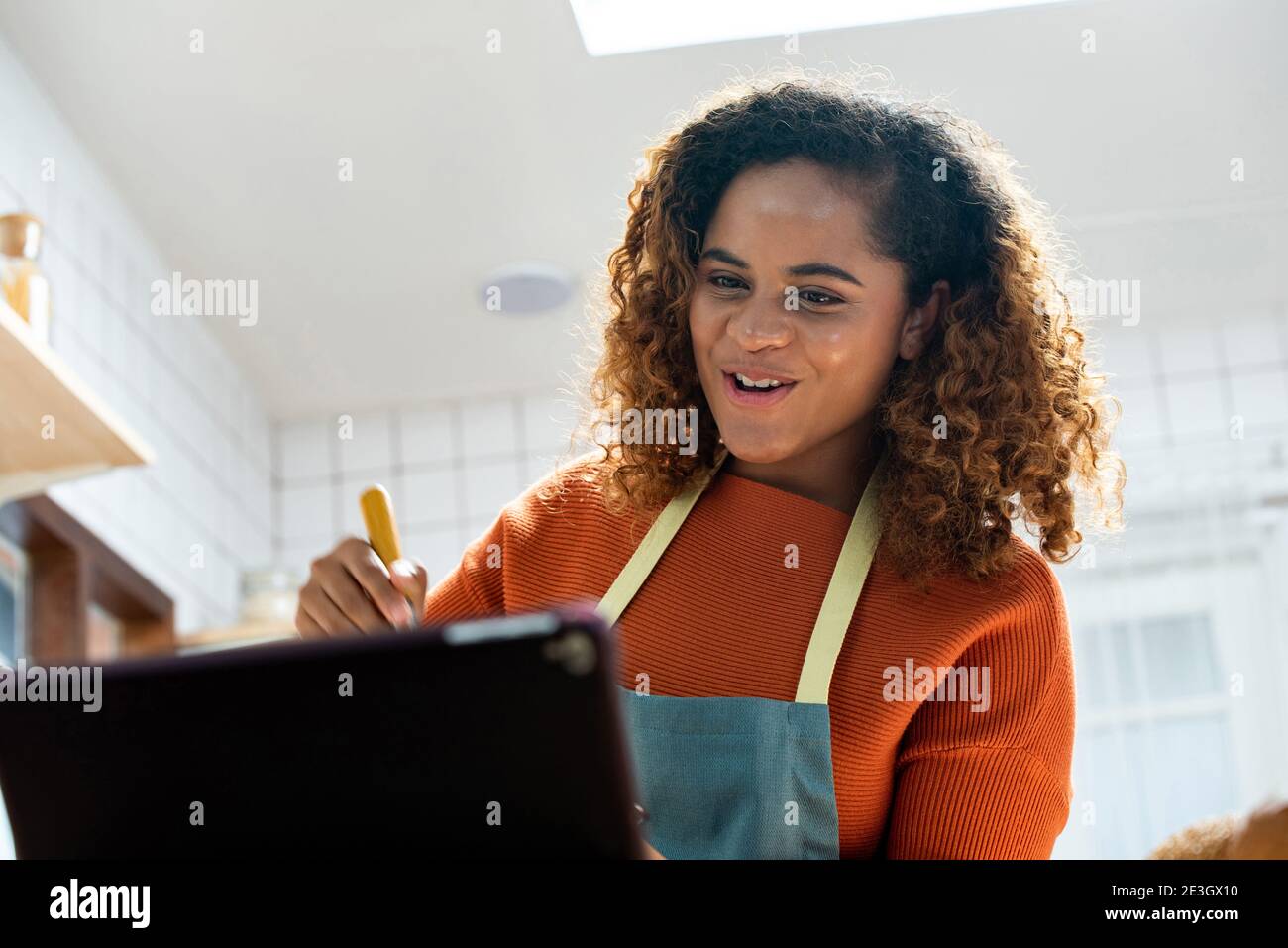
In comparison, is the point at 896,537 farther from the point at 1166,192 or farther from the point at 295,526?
the point at 295,526

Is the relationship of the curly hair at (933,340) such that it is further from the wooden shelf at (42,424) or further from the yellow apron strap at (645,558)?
the wooden shelf at (42,424)

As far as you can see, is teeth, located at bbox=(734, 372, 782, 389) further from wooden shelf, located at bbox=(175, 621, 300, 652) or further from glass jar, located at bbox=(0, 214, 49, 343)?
wooden shelf, located at bbox=(175, 621, 300, 652)

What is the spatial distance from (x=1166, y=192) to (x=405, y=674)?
A: 2.64m

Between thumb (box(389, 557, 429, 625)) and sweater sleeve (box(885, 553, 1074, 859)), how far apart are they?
0.38 meters

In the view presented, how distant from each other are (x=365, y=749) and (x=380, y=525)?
0.38 meters

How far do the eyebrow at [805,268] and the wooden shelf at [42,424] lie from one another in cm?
79

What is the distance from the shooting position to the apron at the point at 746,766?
1071 mm

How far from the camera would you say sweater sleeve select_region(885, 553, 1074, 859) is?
1050 millimetres

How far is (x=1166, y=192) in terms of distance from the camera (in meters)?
2.87

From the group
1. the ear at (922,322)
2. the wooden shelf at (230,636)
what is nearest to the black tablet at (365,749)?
the ear at (922,322)

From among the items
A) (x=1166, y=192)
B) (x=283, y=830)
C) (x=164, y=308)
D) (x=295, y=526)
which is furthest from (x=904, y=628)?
(x=295, y=526)

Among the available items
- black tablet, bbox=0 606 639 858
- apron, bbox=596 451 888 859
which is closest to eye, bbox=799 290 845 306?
apron, bbox=596 451 888 859

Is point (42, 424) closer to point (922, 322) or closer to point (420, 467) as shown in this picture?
point (922, 322)
